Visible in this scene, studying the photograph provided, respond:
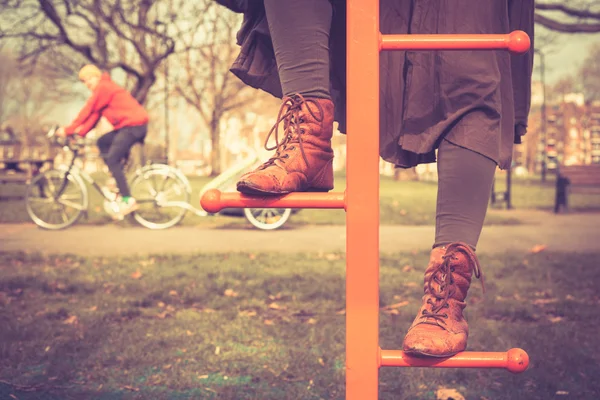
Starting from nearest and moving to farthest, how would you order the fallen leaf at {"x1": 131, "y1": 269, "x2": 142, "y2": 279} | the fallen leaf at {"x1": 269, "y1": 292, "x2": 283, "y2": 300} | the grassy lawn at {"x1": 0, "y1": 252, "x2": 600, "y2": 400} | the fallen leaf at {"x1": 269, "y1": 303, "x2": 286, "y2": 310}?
the grassy lawn at {"x1": 0, "y1": 252, "x2": 600, "y2": 400}, the fallen leaf at {"x1": 269, "y1": 303, "x2": 286, "y2": 310}, the fallen leaf at {"x1": 269, "y1": 292, "x2": 283, "y2": 300}, the fallen leaf at {"x1": 131, "y1": 269, "x2": 142, "y2": 279}

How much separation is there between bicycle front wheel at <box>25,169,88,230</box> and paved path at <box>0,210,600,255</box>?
199mm

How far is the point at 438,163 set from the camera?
160 cm

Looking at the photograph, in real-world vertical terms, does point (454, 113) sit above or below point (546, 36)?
below

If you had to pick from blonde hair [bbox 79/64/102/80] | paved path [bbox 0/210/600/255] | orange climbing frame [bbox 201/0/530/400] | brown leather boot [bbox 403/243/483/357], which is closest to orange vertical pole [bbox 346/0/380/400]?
orange climbing frame [bbox 201/0/530/400]

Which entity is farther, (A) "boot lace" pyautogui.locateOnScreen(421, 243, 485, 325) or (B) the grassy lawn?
(B) the grassy lawn

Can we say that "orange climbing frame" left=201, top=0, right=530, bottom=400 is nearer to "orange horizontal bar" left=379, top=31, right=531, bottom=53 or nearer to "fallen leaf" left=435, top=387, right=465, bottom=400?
"orange horizontal bar" left=379, top=31, right=531, bottom=53

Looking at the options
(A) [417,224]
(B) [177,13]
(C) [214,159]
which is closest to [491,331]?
(A) [417,224]

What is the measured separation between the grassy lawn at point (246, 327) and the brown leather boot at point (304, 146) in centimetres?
110

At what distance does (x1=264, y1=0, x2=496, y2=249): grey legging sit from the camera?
1541mm

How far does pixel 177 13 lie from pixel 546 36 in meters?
7.69

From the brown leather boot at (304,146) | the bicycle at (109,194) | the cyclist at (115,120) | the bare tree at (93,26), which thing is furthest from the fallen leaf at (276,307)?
the bare tree at (93,26)

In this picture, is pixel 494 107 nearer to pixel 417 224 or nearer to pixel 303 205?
pixel 303 205

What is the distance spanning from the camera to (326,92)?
159cm

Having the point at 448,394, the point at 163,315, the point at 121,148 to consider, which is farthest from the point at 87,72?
the point at 448,394
